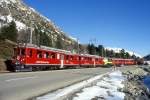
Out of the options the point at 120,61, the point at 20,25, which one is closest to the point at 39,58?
the point at 120,61

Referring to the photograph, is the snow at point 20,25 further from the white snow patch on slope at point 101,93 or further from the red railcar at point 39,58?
the white snow patch on slope at point 101,93

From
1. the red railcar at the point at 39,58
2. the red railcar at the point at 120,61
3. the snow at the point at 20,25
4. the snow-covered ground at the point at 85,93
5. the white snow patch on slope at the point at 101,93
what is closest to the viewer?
the snow-covered ground at the point at 85,93

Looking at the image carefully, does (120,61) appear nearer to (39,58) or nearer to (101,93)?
(39,58)

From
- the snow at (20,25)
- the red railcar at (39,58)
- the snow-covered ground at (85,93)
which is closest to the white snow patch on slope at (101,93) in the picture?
the snow-covered ground at (85,93)

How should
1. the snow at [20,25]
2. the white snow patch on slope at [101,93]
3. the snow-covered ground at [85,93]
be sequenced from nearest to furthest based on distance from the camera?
1. the snow-covered ground at [85,93]
2. the white snow patch on slope at [101,93]
3. the snow at [20,25]

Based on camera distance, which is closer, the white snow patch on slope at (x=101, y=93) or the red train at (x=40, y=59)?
the white snow patch on slope at (x=101, y=93)

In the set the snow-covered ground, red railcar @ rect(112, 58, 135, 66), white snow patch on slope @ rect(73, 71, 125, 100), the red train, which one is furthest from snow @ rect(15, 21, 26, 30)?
the snow-covered ground

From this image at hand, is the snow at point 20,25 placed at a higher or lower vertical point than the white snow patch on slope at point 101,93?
higher

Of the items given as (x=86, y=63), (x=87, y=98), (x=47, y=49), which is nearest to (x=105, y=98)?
(x=87, y=98)

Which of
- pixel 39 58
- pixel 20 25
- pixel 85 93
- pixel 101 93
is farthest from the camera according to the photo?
pixel 20 25

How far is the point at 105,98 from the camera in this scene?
13688 mm

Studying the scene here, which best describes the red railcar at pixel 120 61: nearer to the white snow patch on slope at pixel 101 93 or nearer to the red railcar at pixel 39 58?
the red railcar at pixel 39 58

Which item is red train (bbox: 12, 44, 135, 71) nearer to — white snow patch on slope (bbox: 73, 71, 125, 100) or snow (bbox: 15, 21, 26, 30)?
white snow patch on slope (bbox: 73, 71, 125, 100)

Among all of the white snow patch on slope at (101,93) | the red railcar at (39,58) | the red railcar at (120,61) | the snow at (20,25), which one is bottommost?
the white snow patch on slope at (101,93)
